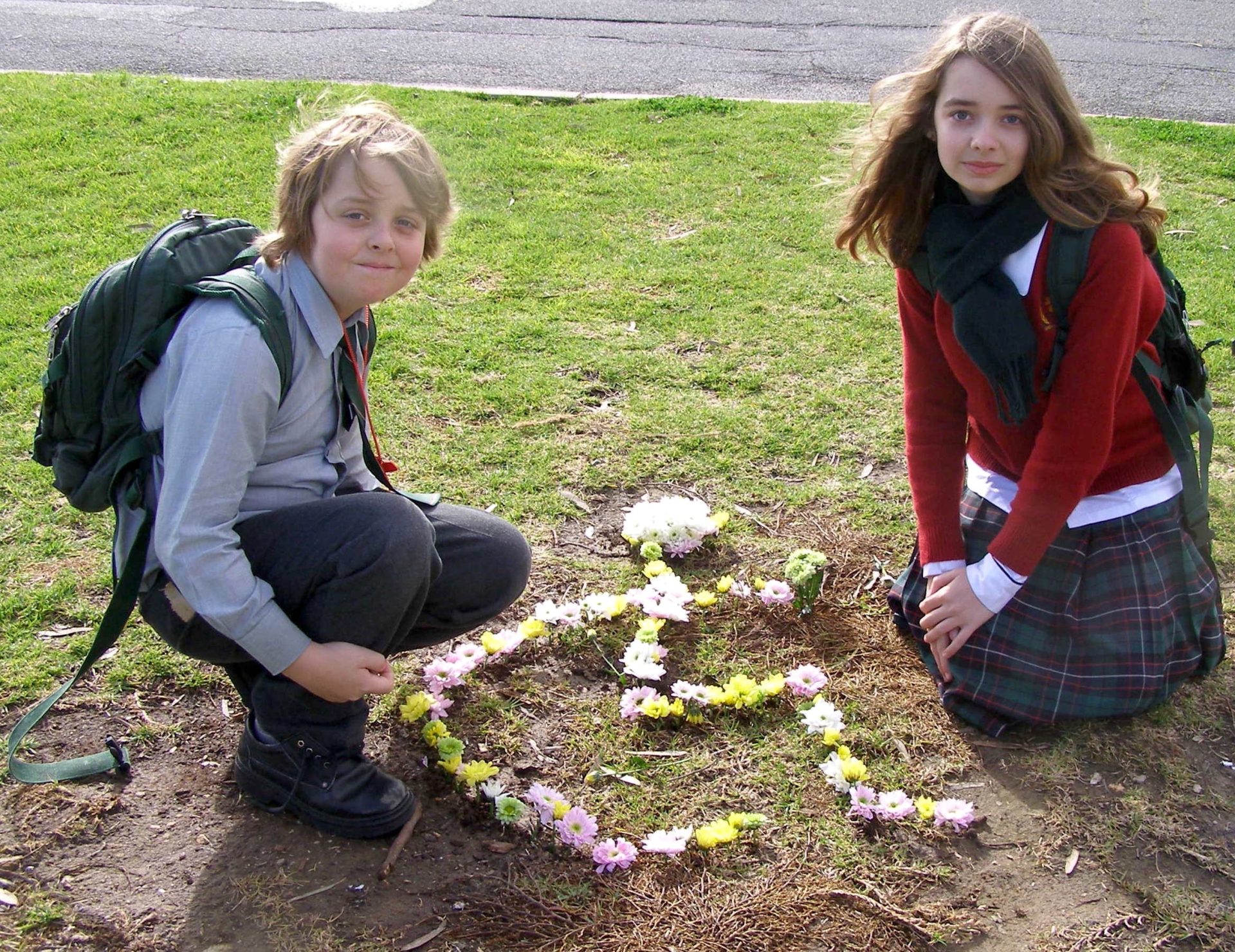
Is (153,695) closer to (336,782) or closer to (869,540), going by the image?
(336,782)

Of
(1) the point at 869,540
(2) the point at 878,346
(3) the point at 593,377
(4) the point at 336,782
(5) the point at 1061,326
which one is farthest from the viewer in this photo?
(2) the point at 878,346

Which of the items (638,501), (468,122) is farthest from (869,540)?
(468,122)

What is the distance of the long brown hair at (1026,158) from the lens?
2.56m

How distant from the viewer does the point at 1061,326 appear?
2682 mm

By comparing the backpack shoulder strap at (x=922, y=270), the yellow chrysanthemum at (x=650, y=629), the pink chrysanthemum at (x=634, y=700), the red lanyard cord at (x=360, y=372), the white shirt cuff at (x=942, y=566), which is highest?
the backpack shoulder strap at (x=922, y=270)

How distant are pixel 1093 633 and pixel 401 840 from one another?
1771mm

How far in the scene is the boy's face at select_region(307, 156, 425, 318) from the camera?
236 centimetres

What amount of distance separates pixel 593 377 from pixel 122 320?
2.40 m

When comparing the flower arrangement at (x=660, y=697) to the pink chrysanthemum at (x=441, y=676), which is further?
the pink chrysanthemum at (x=441, y=676)

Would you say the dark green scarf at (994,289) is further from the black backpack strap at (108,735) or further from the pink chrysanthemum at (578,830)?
the black backpack strap at (108,735)

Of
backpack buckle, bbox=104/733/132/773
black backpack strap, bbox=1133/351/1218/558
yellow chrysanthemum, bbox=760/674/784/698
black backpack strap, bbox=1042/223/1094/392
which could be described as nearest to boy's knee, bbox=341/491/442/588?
backpack buckle, bbox=104/733/132/773

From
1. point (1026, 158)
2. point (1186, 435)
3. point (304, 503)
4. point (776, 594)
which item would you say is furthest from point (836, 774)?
point (1026, 158)

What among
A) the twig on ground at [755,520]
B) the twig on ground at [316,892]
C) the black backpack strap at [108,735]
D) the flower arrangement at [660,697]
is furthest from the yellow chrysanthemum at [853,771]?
the black backpack strap at [108,735]

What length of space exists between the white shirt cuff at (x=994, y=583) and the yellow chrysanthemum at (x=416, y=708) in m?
1.39
